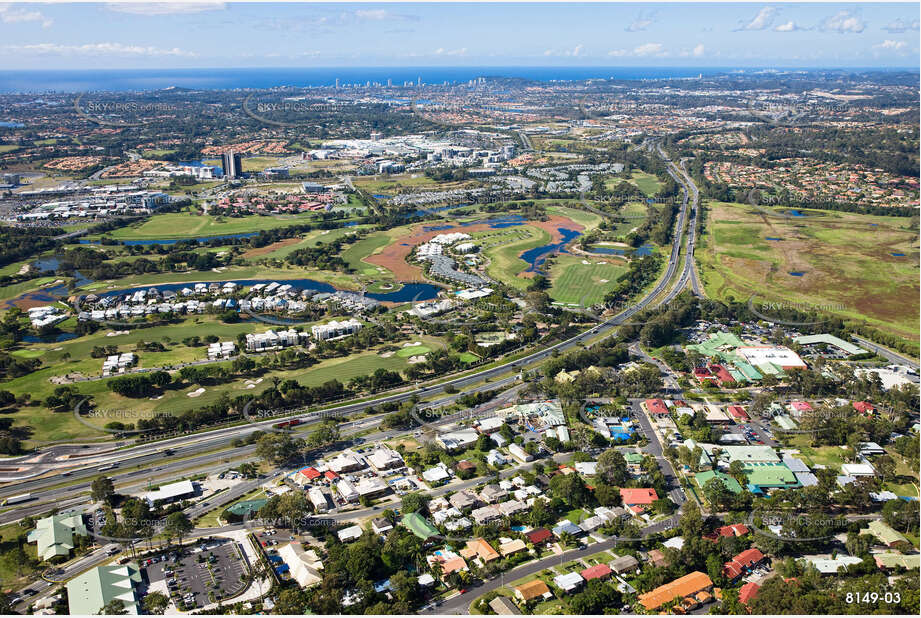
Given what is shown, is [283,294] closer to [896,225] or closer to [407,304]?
[407,304]

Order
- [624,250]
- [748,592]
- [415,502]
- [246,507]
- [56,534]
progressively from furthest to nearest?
[624,250], [246,507], [415,502], [56,534], [748,592]

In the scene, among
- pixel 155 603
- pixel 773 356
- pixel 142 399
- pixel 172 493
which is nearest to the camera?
pixel 155 603

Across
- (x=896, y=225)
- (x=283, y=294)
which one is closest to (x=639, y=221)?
(x=896, y=225)

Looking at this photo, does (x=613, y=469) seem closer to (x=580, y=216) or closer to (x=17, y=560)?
(x=17, y=560)

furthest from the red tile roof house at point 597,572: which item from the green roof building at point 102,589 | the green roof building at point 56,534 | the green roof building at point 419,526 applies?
the green roof building at point 56,534

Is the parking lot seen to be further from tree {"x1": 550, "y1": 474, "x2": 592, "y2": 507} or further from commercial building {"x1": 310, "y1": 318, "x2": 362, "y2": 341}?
commercial building {"x1": 310, "y1": 318, "x2": 362, "y2": 341}

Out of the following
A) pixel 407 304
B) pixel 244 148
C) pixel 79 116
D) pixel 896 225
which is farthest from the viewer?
pixel 79 116

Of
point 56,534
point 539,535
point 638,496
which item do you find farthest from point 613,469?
point 56,534
